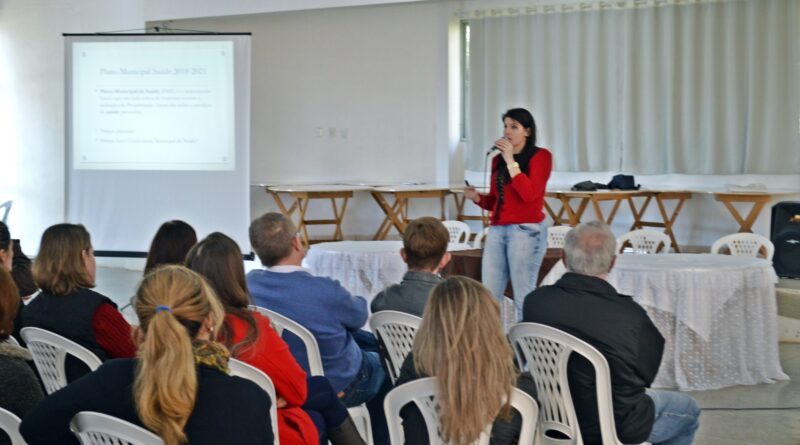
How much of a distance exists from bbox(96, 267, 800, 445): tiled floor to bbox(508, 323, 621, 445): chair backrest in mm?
1433

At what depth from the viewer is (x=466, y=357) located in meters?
2.36

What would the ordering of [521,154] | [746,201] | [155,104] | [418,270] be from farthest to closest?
[746,201] → [155,104] → [521,154] → [418,270]

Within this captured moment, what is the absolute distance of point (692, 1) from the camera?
961 centimetres

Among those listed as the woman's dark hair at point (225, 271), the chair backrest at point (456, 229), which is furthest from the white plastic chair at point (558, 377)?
the chair backrest at point (456, 229)

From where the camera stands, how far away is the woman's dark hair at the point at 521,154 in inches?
203

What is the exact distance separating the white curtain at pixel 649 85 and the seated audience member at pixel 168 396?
824cm

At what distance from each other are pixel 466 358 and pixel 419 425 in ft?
0.93

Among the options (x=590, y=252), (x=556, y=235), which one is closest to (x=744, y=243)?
(x=556, y=235)

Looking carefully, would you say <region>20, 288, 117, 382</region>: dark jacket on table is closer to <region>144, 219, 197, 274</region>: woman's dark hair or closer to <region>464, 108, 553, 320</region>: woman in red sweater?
<region>144, 219, 197, 274</region>: woman's dark hair

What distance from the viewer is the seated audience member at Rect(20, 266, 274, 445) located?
1.89 meters

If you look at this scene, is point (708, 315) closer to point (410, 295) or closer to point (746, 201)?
point (410, 295)

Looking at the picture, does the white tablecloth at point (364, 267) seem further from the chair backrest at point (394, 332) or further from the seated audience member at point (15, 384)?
the seated audience member at point (15, 384)

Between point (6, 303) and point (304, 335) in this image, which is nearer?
point (6, 303)

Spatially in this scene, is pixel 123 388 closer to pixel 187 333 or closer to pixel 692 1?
pixel 187 333
